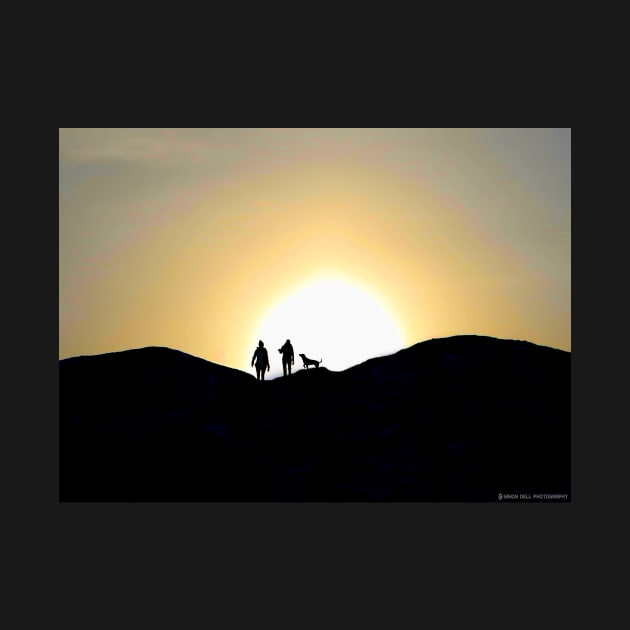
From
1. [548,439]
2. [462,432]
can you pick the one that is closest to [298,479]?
[462,432]

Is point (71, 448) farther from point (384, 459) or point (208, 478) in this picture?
point (384, 459)

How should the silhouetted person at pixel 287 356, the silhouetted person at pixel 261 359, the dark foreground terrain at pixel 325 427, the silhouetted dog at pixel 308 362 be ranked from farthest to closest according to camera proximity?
1. the silhouetted dog at pixel 308 362
2. the silhouetted person at pixel 287 356
3. the silhouetted person at pixel 261 359
4. the dark foreground terrain at pixel 325 427

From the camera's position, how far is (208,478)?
46.8m

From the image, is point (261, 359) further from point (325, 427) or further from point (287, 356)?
point (325, 427)

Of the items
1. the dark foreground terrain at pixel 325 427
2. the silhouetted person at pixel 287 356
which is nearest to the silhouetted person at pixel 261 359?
the silhouetted person at pixel 287 356

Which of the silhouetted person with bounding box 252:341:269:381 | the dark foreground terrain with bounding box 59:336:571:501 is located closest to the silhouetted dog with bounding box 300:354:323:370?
the dark foreground terrain with bounding box 59:336:571:501

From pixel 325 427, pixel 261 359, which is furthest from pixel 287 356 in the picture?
pixel 325 427

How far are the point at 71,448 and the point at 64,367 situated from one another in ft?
23.5

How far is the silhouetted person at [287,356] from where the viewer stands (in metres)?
51.3

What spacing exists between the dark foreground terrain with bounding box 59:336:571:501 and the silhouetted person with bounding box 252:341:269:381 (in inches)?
71.0

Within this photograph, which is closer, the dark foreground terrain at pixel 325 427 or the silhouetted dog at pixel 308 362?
the dark foreground terrain at pixel 325 427

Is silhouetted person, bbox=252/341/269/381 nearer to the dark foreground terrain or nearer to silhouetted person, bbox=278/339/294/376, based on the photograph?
silhouetted person, bbox=278/339/294/376

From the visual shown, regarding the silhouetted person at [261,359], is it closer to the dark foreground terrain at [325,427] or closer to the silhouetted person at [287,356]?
the silhouetted person at [287,356]

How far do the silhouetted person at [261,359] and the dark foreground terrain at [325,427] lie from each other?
5.92 ft
